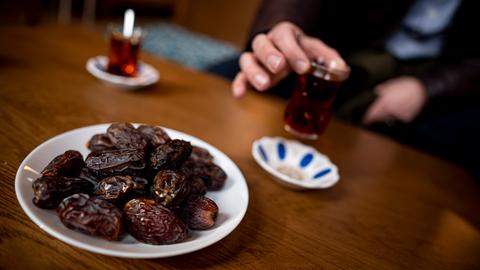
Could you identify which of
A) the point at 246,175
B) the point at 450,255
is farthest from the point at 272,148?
the point at 450,255

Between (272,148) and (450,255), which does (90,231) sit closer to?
(272,148)

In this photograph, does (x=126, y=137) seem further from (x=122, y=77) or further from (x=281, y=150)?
(x=122, y=77)

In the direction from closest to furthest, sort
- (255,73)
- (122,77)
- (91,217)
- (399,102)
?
(91,217)
(255,73)
(122,77)
(399,102)

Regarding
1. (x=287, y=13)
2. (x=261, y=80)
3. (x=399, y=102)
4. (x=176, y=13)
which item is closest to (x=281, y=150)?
(x=261, y=80)

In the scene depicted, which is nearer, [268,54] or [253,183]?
[253,183]

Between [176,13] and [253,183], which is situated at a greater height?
[253,183]

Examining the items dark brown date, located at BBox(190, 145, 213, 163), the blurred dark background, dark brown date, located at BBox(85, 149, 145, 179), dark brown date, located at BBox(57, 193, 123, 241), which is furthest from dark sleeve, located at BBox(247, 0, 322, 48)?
the blurred dark background

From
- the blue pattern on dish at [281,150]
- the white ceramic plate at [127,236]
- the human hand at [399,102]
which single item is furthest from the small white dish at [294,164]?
the human hand at [399,102]
